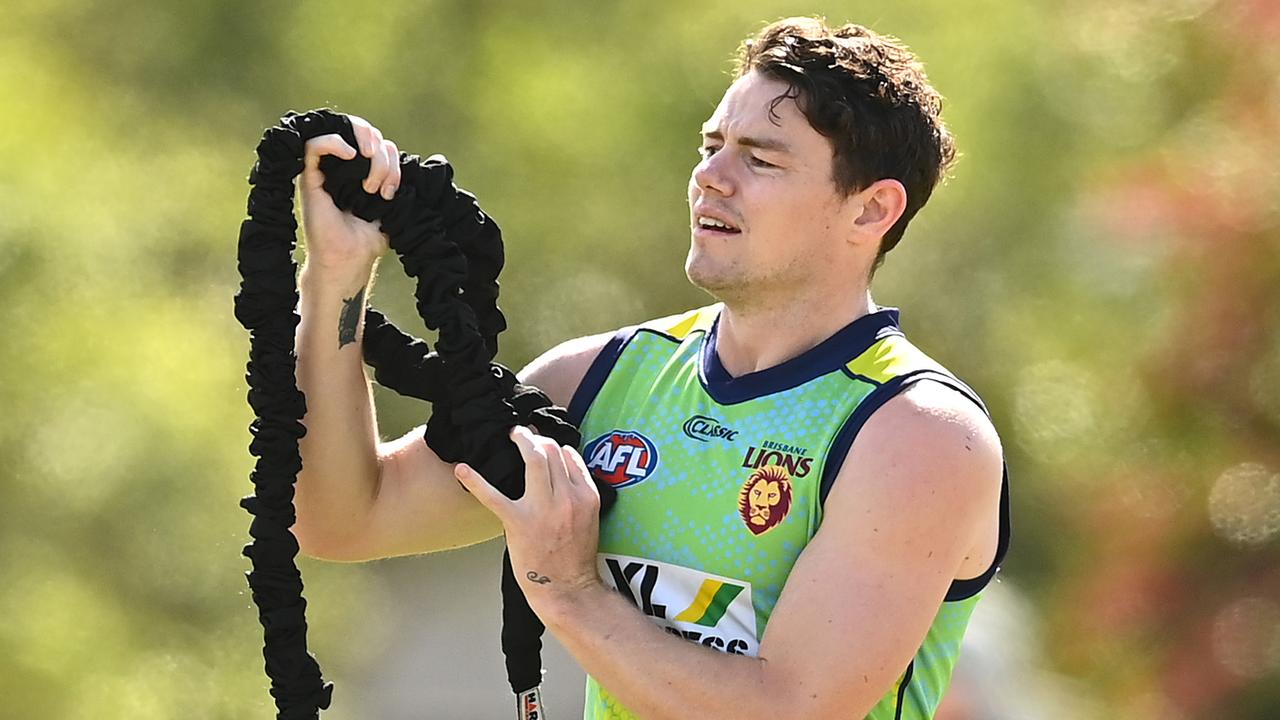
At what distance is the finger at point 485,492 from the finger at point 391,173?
0.44m

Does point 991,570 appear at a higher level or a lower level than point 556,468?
lower

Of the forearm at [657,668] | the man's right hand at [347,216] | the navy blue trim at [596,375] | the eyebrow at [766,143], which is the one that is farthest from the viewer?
the navy blue trim at [596,375]

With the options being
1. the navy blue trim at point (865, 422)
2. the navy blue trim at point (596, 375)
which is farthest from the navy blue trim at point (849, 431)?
the navy blue trim at point (596, 375)

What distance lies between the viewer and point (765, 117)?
9.20 ft

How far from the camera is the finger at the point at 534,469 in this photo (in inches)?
101

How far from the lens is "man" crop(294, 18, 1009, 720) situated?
2.51 meters

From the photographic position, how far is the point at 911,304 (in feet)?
22.7

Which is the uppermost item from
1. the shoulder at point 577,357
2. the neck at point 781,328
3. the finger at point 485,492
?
the shoulder at point 577,357

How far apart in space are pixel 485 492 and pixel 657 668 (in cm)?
36

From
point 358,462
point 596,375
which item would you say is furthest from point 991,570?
point 358,462

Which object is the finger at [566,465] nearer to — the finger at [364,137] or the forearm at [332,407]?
the forearm at [332,407]

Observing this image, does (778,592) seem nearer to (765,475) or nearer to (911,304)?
(765,475)

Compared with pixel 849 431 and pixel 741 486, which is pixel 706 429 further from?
pixel 849 431

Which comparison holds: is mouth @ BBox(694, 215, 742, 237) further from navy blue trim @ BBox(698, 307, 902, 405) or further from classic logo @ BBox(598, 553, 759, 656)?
classic logo @ BBox(598, 553, 759, 656)
